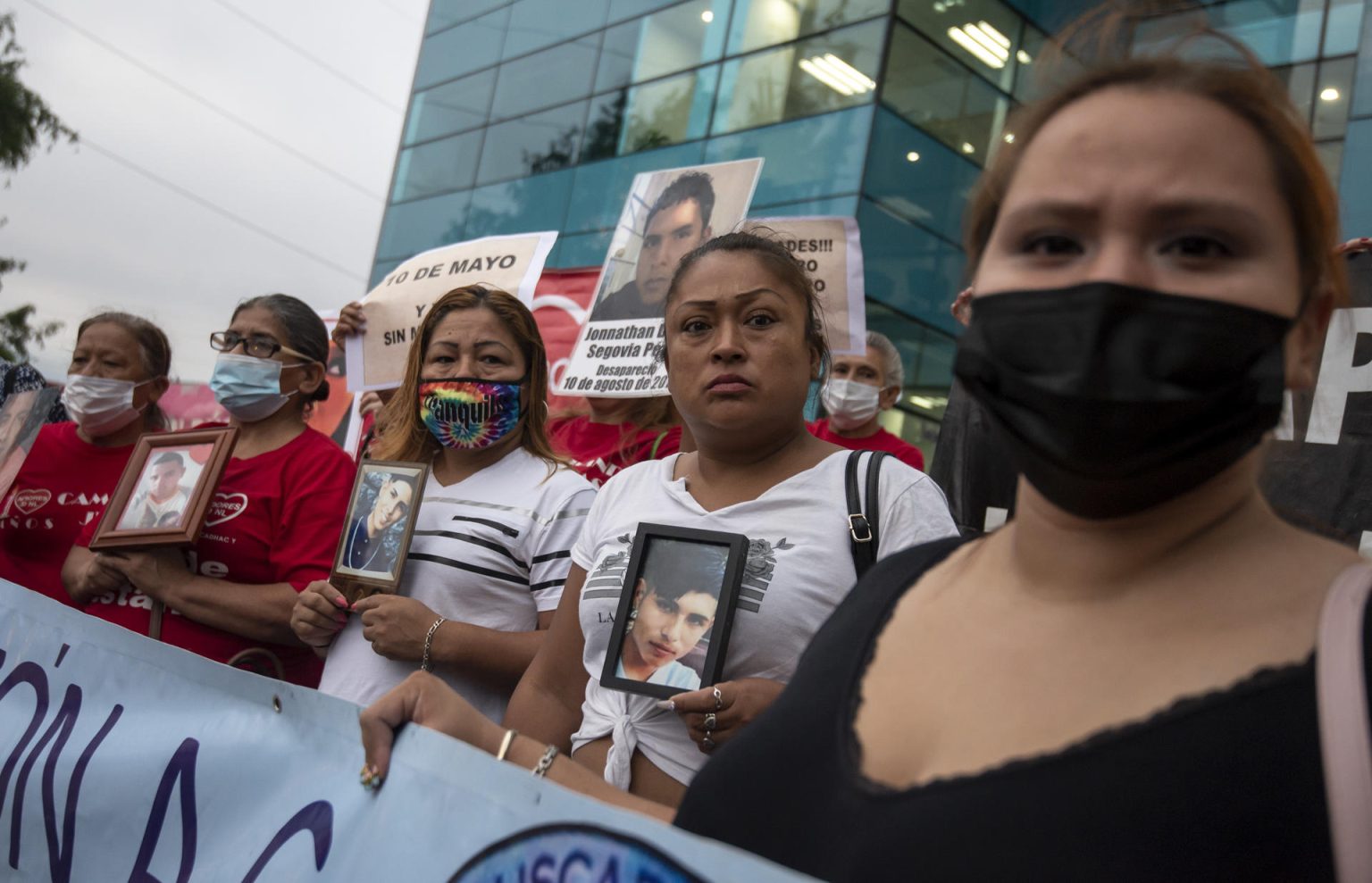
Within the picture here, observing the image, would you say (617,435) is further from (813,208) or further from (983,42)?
(983,42)

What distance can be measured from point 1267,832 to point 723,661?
116 cm

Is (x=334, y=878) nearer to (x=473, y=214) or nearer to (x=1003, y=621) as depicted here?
(x=1003, y=621)

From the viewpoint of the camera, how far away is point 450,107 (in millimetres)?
19094

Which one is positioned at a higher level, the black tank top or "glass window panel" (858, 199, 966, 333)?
"glass window panel" (858, 199, 966, 333)

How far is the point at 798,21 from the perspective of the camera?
45.6ft

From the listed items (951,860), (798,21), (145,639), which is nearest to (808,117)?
(798,21)

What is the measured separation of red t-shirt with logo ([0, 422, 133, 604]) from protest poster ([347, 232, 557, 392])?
95cm

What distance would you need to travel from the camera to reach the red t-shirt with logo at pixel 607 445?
146 inches

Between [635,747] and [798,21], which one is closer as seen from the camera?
[635,747]

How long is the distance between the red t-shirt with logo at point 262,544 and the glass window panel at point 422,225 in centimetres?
1484

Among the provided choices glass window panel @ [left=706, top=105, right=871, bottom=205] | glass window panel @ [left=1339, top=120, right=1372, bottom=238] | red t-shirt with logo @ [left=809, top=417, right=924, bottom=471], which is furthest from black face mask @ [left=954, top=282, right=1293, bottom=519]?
glass window panel @ [left=706, top=105, right=871, bottom=205]

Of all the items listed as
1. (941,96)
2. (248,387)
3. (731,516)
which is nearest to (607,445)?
(248,387)

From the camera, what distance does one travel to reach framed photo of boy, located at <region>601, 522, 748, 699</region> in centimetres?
196

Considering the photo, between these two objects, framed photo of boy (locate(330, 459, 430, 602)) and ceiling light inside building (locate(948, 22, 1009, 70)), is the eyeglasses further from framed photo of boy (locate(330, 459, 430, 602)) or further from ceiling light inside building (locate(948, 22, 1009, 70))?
ceiling light inside building (locate(948, 22, 1009, 70))
